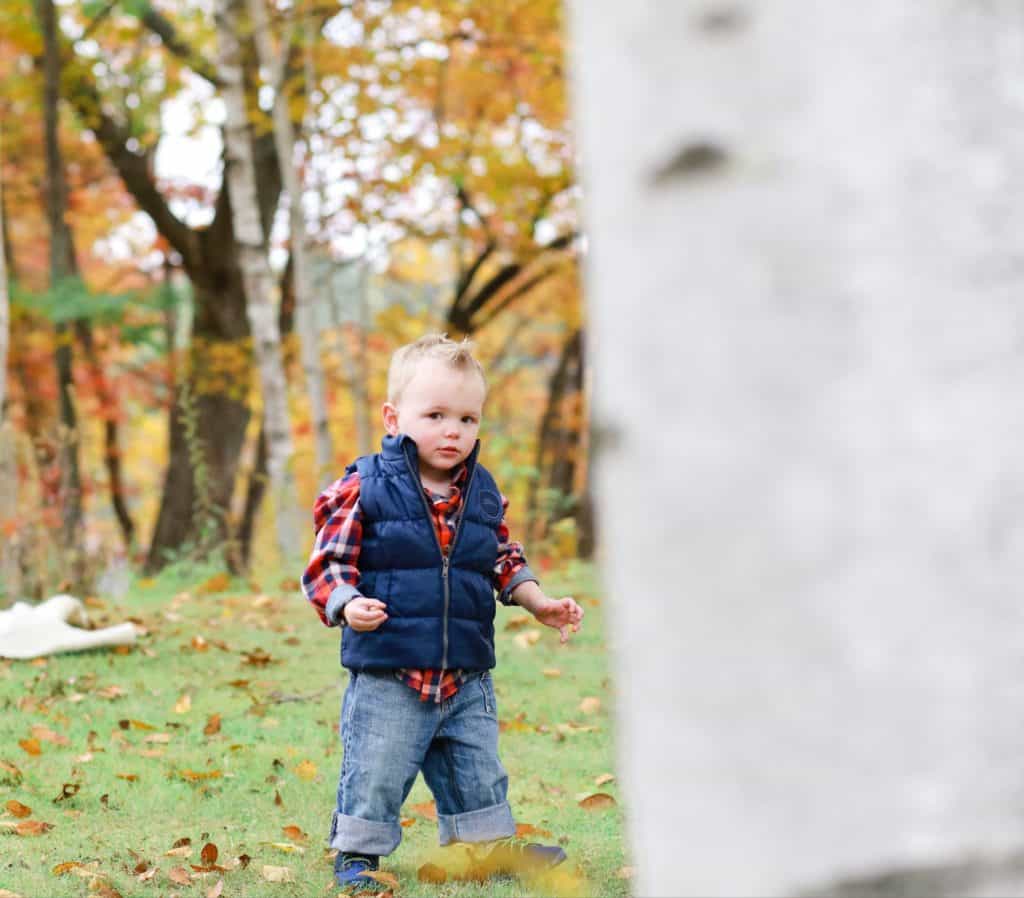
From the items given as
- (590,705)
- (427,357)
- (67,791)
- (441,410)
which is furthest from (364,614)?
(590,705)

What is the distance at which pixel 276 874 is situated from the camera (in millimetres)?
3312

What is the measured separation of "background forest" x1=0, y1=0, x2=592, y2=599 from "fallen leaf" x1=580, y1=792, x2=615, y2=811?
5.26 metres

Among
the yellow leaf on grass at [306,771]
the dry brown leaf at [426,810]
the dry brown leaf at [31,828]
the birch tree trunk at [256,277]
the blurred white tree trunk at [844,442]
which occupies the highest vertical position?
the birch tree trunk at [256,277]

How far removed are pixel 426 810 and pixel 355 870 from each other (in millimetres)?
908

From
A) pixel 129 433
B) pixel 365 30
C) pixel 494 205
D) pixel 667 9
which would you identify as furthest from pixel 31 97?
pixel 667 9

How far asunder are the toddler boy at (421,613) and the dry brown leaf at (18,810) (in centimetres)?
114

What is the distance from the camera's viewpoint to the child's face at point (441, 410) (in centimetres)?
327

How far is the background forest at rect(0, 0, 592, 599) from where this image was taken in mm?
10156

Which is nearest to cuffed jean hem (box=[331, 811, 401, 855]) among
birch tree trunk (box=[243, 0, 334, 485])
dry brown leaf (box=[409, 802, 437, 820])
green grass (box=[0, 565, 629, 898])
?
green grass (box=[0, 565, 629, 898])

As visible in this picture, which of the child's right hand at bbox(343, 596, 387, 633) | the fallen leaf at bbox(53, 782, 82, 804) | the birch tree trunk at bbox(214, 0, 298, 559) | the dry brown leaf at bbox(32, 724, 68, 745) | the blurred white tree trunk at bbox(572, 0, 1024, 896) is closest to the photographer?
the blurred white tree trunk at bbox(572, 0, 1024, 896)

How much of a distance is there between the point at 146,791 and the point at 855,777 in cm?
370

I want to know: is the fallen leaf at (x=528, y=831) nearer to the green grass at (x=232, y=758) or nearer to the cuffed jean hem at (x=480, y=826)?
the green grass at (x=232, y=758)

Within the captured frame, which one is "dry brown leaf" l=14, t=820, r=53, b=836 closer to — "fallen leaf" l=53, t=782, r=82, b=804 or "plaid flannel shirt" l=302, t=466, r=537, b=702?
"fallen leaf" l=53, t=782, r=82, b=804

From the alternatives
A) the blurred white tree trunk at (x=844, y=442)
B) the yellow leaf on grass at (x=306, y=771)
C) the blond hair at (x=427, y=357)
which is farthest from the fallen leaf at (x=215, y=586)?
the blurred white tree trunk at (x=844, y=442)
